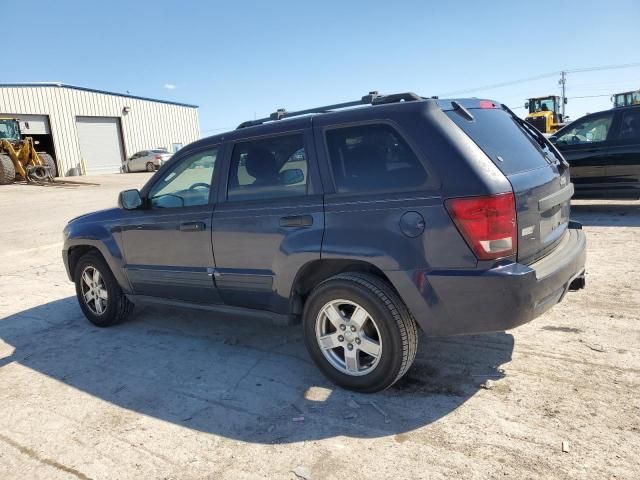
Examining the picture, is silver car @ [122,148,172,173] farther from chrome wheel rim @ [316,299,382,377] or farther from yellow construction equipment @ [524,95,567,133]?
chrome wheel rim @ [316,299,382,377]

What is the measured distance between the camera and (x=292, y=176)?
11.5 ft

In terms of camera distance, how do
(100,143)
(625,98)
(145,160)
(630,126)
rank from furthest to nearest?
(100,143), (145,160), (625,98), (630,126)

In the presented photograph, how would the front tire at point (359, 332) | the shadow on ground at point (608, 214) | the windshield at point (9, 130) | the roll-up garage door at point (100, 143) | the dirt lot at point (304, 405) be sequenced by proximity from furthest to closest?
the roll-up garage door at point (100, 143), the windshield at point (9, 130), the shadow on ground at point (608, 214), the front tire at point (359, 332), the dirt lot at point (304, 405)

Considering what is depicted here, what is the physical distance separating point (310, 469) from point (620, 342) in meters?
2.61

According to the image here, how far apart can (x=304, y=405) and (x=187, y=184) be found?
2164 millimetres

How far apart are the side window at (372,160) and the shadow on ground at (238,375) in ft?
4.52

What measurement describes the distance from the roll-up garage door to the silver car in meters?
1.57

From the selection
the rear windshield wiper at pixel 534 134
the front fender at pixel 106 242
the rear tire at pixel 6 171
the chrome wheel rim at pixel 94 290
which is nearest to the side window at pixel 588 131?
the rear windshield wiper at pixel 534 134

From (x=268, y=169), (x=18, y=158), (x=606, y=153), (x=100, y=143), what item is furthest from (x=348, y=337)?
(x=100, y=143)

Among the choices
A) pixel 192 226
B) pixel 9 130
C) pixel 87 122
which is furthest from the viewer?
pixel 87 122

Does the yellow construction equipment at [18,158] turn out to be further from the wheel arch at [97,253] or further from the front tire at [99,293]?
the front tire at [99,293]

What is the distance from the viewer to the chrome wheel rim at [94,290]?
4.97 metres

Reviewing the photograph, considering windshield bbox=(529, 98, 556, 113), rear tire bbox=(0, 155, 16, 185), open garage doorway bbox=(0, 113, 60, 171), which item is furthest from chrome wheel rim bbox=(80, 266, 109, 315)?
windshield bbox=(529, 98, 556, 113)

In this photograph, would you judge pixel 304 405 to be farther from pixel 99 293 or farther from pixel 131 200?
pixel 99 293
